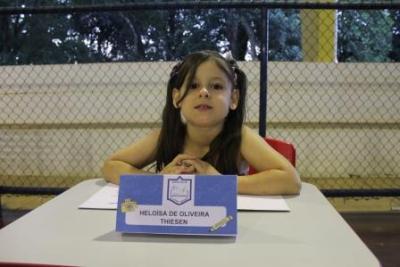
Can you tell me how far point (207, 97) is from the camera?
3.76 ft

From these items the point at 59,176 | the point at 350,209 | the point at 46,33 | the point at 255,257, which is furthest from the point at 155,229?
the point at 46,33

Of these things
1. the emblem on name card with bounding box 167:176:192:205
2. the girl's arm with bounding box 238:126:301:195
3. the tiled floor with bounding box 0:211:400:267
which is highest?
the emblem on name card with bounding box 167:176:192:205

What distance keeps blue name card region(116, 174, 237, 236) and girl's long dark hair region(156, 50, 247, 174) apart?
1.68 feet

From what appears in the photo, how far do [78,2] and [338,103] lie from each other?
1922 millimetres

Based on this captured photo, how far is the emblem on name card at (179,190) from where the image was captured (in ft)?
2.23

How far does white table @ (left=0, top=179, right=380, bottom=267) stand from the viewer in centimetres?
58

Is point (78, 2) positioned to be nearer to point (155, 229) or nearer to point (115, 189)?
point (115, 189)

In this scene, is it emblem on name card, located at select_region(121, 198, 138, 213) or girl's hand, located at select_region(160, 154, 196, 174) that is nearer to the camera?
emblem on name card, located at select_region(121, 198, 138, 213)

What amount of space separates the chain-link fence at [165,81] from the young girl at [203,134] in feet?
5.37

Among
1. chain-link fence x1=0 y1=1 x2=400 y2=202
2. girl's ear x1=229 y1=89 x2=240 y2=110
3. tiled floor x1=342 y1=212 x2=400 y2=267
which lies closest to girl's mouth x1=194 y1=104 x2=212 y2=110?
girl's ear x1=229 y1=89 x2=240 y2=110

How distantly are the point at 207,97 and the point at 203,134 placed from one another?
0.46 ft

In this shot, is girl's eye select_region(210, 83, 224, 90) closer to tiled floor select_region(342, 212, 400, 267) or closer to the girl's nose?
the girl's nose

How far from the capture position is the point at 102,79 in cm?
303

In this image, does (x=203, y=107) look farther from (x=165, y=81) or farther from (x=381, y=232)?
(x=165, y=81)
